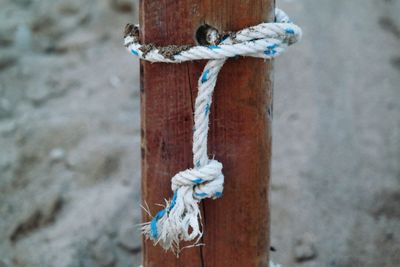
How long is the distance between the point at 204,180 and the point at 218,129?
91mm

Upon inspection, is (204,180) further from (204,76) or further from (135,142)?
(135,142)

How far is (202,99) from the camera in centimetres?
72

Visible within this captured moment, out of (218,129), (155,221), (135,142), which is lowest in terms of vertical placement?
(135,142)

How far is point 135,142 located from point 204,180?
76.3 inches

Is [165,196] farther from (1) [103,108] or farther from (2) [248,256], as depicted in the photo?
(1) [103,108]

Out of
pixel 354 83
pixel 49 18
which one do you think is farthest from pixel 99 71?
pixel 354 83

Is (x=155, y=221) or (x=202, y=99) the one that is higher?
(x=202, y=99)

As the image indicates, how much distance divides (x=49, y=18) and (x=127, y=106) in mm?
1207

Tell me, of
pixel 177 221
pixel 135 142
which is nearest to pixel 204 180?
pixel 177 221

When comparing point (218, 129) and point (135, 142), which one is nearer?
point (218, 129)

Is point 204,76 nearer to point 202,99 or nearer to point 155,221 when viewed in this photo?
point 202,99

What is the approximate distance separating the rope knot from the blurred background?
56.2 inches

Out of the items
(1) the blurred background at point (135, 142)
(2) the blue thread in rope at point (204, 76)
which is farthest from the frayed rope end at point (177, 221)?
(1) the blurred background at point (135, 142)

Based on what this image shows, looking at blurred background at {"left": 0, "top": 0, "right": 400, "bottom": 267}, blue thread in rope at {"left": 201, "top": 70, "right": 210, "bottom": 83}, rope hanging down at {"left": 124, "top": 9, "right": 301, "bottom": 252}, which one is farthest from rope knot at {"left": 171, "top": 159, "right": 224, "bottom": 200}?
blurred background at {"left": 0, "top": 0, "right": 400, "bottom": 267}
